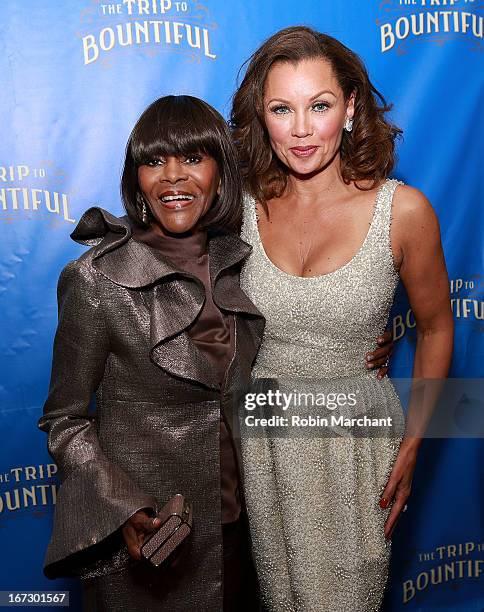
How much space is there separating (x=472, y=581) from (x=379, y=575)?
0.90m

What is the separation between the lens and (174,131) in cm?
120

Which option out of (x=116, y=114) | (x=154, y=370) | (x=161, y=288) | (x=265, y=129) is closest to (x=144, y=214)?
(x=161, y=288)

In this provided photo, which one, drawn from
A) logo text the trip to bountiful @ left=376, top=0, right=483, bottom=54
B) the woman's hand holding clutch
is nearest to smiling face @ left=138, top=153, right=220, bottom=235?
the woman's hand holding clutch

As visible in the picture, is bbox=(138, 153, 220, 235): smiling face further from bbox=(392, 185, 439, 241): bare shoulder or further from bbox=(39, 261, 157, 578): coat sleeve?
bbox=(392, 185, 439, 241): bare shoulder

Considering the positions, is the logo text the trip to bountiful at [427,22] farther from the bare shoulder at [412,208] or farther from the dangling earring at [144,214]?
the dangling earring at [144,214]

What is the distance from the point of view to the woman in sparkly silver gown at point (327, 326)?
138 centimetres

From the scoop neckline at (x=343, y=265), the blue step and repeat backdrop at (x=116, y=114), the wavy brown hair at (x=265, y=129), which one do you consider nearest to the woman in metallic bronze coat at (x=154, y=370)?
the scoop neckline at (x=343, y=265)

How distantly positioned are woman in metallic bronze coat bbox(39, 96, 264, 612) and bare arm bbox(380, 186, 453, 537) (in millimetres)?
305

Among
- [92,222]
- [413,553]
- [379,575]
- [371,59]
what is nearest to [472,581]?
[413,553]

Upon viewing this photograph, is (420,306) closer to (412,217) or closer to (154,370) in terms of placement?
(412,217)

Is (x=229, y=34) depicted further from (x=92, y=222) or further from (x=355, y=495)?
(x=355, y=495)

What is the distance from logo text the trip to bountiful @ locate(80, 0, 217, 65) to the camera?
1818 millimetres

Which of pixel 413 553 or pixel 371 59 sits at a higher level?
pixel 371 59

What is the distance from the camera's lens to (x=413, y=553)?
213 cm
